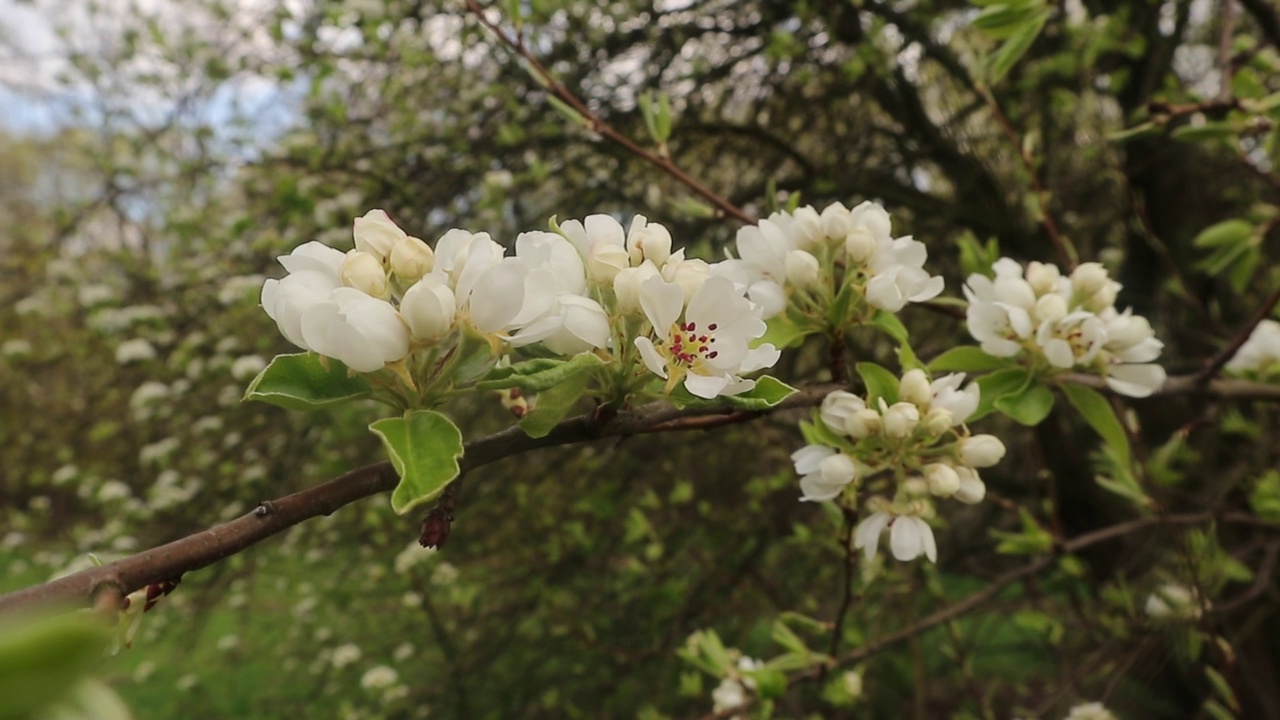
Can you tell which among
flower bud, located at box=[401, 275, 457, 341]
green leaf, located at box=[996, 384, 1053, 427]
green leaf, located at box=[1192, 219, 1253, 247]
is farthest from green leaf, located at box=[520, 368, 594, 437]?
green leaf, located at box=[1192, 219, 1253, 247]

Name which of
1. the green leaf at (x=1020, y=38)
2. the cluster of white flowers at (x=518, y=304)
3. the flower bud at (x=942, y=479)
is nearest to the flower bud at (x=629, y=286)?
the cluster of white flowers at (x=518, y=304)

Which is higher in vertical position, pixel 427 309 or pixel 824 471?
pixel 427 309

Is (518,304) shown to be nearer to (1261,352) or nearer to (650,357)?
(650,357)

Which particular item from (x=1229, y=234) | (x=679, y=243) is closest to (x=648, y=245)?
(x=1229, y=234)

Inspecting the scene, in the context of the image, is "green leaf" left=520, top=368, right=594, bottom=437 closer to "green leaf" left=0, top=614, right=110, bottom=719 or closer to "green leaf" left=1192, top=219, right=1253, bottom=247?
"green leaf" left=0, top=614, right=110, bottom=719

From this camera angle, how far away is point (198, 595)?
12.1ft

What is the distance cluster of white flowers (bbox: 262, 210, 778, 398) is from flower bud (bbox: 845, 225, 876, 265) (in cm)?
27

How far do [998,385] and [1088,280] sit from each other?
247mm

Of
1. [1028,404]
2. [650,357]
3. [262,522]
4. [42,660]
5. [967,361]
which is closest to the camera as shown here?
[42,660]

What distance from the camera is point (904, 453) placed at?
104 centimetres

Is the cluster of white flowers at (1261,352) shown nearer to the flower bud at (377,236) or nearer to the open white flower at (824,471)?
the open white flower at (824,471)

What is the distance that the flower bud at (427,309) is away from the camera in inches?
28.3

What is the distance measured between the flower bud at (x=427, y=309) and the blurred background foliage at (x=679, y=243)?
6.55 feet

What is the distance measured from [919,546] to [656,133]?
87cm
